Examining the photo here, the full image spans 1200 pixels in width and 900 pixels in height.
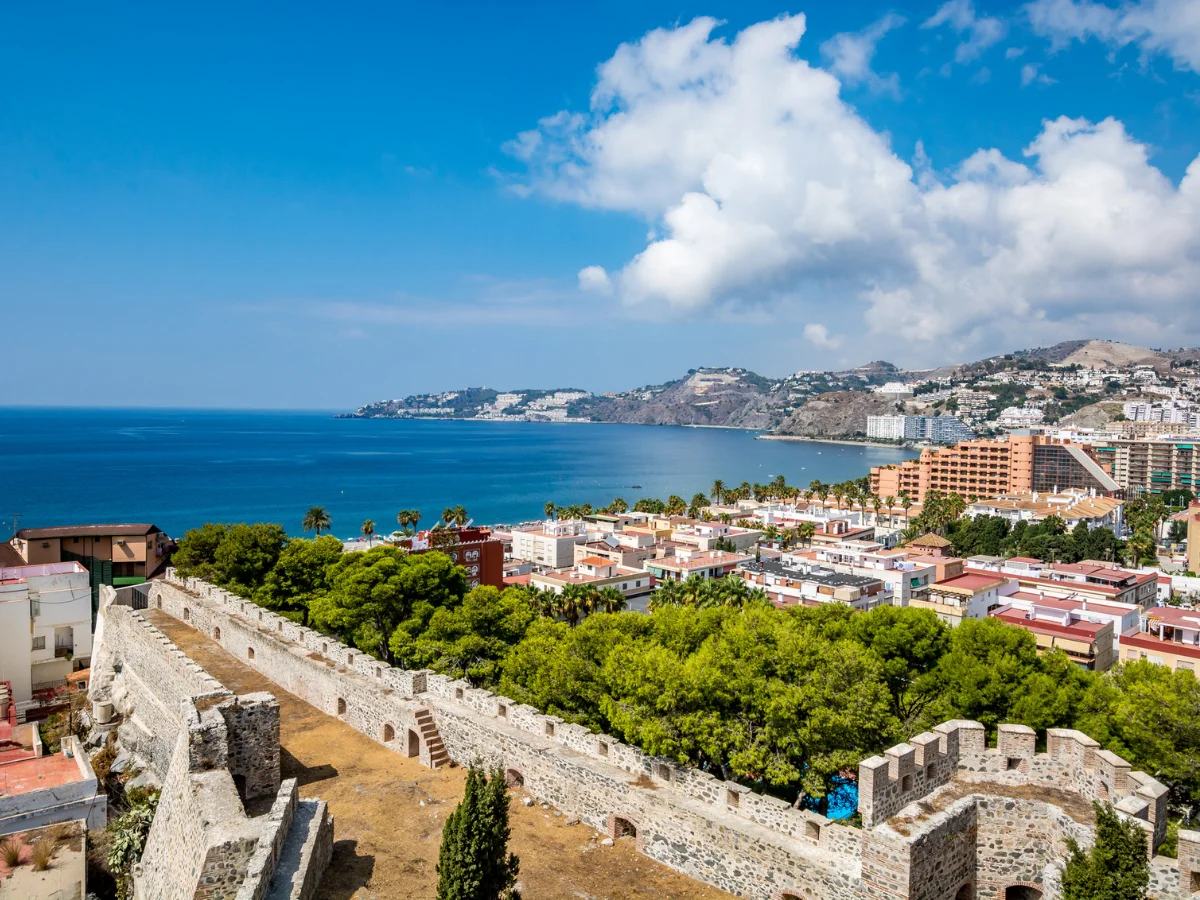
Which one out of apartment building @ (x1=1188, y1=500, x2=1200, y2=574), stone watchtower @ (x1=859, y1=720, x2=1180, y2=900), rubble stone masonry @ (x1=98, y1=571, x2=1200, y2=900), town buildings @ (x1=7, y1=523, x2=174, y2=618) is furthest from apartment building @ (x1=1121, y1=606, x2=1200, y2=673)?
town buildings @ (x1=7, y1=523, x2=174, y2=618)

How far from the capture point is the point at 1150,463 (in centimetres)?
11750

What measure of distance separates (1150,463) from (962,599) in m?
99.2

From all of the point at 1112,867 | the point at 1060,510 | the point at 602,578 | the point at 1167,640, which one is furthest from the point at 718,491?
the point at 1112,867

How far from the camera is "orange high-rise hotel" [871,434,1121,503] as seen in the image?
350 ft

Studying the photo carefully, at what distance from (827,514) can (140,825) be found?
7784 centimetres

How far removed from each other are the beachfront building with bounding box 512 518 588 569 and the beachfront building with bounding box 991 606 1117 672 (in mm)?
37108

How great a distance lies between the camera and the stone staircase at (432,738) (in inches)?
547

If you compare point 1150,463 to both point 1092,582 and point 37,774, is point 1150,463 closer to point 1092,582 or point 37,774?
point 1092,582

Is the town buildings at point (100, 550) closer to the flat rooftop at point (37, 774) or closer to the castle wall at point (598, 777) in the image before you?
the flat rooftop at point (37, 774)

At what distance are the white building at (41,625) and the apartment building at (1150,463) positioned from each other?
413 ft

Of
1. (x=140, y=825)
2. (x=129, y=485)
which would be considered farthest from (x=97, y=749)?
(x=129, y=485)

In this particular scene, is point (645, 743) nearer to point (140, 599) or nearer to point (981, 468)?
point (140, 599)

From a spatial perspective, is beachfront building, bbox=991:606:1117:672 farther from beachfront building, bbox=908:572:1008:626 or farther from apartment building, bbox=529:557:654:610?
apartment building, bbox=529:557:654:610

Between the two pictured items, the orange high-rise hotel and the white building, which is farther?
the orange high-rise hotel
